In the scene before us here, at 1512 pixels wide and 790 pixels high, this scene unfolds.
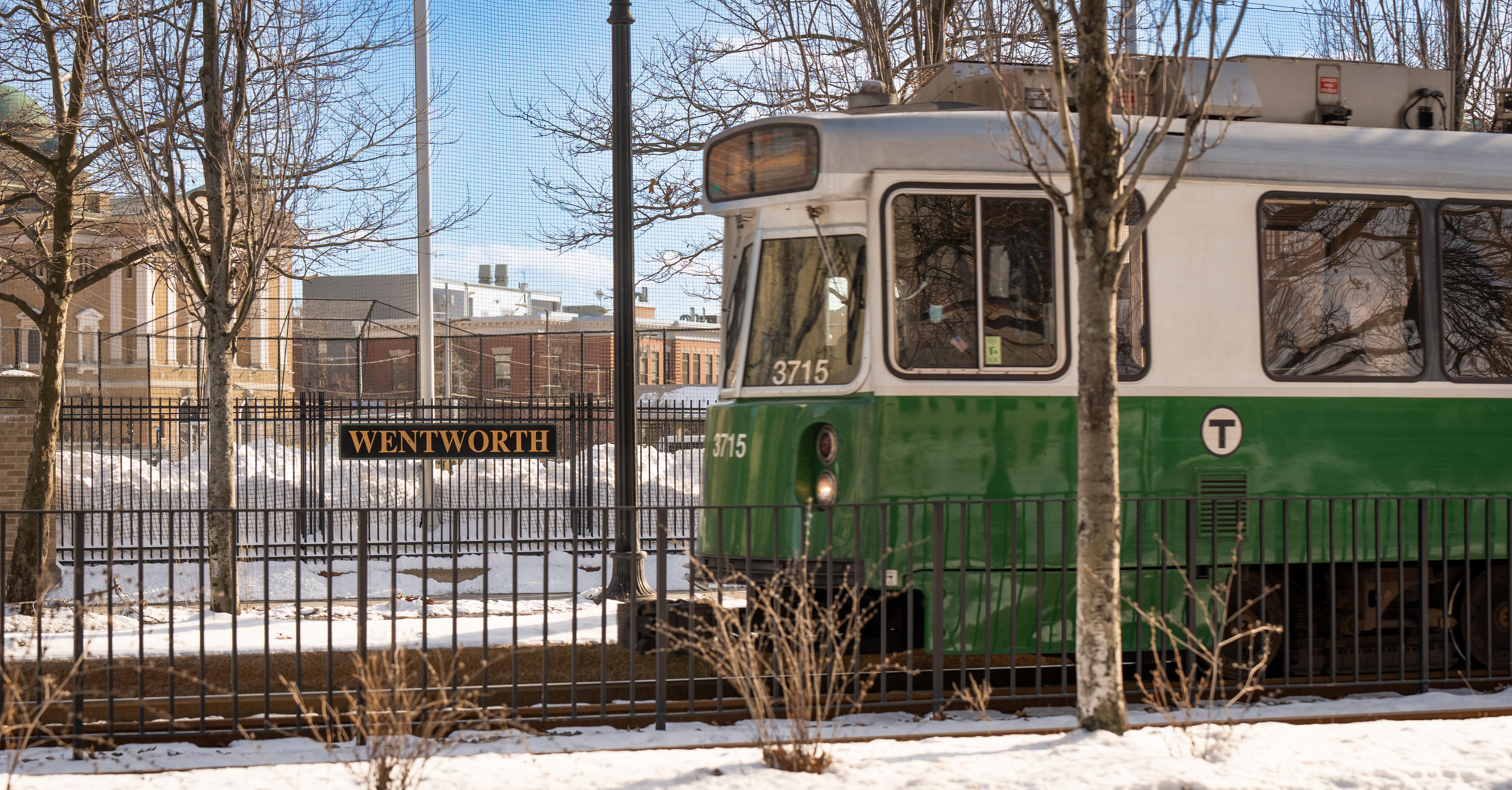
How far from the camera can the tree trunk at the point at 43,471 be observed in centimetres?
1182

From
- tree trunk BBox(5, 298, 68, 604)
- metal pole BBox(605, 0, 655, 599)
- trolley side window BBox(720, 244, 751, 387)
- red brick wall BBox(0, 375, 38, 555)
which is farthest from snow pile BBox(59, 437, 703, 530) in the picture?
trolley side window BBox(720, 244, 751, 387)

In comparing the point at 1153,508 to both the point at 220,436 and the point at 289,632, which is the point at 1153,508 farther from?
the point at 220,436

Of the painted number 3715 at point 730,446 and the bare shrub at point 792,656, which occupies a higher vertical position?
the painted number 3715 at point 730,446

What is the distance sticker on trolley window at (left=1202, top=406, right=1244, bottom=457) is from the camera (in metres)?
7.14

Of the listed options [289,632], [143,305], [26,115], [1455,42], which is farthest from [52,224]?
[143,305]

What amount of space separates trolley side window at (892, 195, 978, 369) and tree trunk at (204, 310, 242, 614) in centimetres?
630

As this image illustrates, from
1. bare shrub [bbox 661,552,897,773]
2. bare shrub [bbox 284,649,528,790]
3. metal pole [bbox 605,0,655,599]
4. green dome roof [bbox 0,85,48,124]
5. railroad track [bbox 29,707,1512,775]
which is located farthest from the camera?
green dome roof [bbox 0,85,48,124]

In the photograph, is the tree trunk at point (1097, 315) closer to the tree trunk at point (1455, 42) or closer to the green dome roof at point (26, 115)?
the tree trunk at point (1455, 42)

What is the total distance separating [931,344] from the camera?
6.91 meters

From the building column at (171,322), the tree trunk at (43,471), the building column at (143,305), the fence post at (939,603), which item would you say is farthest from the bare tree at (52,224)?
the building column at (143,305)

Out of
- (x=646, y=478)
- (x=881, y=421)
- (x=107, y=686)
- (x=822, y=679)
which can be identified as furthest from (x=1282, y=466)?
(x=646, y=478)

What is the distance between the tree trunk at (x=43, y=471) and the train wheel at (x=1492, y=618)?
1110cm

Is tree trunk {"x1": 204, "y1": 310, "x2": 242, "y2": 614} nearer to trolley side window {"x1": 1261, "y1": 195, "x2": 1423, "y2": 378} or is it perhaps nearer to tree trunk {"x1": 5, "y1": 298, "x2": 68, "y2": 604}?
tree trunk {"x1": 5, "y1": 298, "x2": 68, "y2": 604}

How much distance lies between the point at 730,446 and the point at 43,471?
25.8 feet
